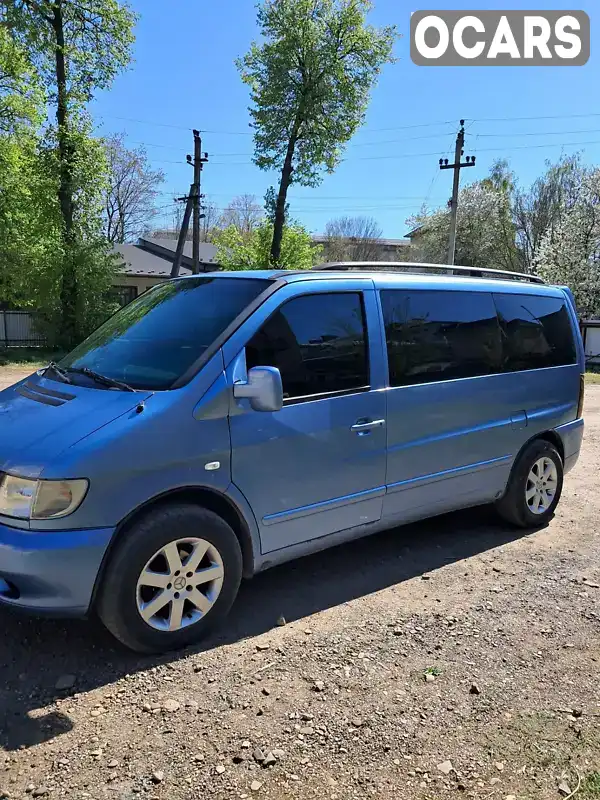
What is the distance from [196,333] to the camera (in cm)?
352

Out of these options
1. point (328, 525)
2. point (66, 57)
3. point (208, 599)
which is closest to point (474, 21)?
point (328, 525)

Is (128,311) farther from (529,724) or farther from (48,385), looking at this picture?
(529,724)

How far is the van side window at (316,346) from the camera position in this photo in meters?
3.49

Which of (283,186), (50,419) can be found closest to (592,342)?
(283,186)

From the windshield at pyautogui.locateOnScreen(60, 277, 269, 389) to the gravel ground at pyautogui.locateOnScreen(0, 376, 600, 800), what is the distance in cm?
145

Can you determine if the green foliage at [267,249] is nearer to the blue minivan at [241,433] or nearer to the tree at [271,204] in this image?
the tree at [271,204]

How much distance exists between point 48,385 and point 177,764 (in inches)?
84.2

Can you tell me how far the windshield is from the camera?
3.37m

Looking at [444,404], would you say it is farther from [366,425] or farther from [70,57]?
[70,57]

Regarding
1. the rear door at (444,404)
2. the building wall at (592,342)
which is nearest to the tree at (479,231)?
the building wall at (592,342)

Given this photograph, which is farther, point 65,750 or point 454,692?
point 454,692

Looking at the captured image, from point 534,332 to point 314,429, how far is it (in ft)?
8.48

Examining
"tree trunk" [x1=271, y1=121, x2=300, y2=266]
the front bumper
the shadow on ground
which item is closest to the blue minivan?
the front bumper

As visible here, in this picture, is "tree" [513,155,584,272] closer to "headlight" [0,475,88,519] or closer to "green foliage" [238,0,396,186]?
"green foliage" [238,0,396,186]
